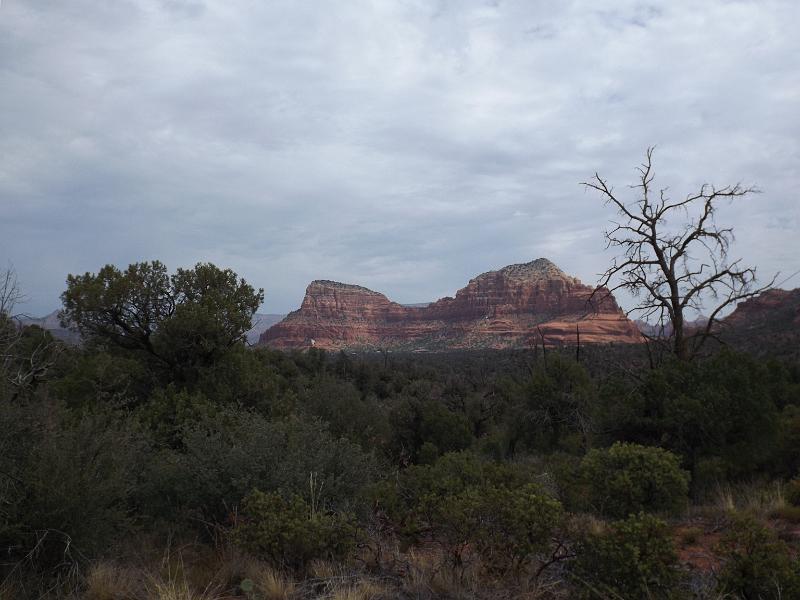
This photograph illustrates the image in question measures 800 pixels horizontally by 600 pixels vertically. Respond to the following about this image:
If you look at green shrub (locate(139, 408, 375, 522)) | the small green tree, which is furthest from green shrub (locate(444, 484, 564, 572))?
the small green tree

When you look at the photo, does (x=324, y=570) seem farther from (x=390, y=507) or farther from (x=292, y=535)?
(x=390, y=507)

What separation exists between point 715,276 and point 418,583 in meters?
10.4

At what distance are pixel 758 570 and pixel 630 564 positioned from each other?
3.10 ft

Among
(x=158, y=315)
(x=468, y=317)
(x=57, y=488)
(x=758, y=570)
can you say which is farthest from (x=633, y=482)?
(x=468, y=317)

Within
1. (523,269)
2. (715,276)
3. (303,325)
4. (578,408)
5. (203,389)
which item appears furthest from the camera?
(303,325)

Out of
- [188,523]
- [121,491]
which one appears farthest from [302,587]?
[188,523]

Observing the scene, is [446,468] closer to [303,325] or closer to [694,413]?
[694,413]

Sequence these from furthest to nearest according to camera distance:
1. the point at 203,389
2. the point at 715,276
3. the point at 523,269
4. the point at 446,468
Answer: the point at 523,269, the point at 203,389, the point at 715,276, the point at 446,468

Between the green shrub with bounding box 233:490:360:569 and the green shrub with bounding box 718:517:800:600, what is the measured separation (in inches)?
123

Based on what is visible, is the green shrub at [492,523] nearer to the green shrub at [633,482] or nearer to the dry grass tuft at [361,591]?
the dry grass tuft at [361,591]

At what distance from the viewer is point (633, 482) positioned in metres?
8.18

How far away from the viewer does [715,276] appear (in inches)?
492

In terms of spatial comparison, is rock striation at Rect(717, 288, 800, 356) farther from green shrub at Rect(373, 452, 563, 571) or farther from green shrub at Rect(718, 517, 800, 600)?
→ green shrub at Rect(373, 452, 563, 571)

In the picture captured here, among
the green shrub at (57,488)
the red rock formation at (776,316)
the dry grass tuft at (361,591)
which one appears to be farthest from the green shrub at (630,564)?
the red rock formation at (776,316)
